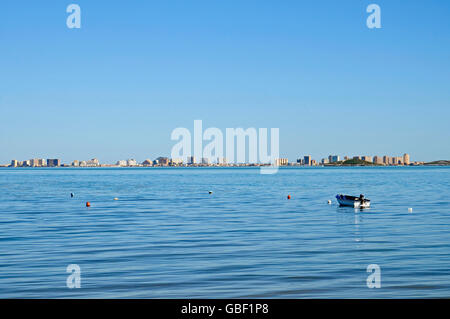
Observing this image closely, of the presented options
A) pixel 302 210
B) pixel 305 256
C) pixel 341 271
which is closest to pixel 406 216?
pixel 302 210

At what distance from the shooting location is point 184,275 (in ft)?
72.3

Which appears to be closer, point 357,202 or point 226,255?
point 226,255

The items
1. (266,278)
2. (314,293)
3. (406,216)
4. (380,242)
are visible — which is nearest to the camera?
(314,293)

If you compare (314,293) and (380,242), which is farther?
(380,242)

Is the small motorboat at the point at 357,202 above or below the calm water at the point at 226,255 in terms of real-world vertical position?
above

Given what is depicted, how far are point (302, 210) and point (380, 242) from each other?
25.7 meters

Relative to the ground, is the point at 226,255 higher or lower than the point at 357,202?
lower

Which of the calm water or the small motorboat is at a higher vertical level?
the small motorboat

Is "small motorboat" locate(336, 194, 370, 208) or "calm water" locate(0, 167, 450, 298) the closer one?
"calm water" locate(0, 167, 450, 298)

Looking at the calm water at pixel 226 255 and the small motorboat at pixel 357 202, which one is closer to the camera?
the calm water at pixel 226 255

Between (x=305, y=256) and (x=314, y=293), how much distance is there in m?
8.13

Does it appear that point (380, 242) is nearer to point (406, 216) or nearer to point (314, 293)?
point (314, 293)
